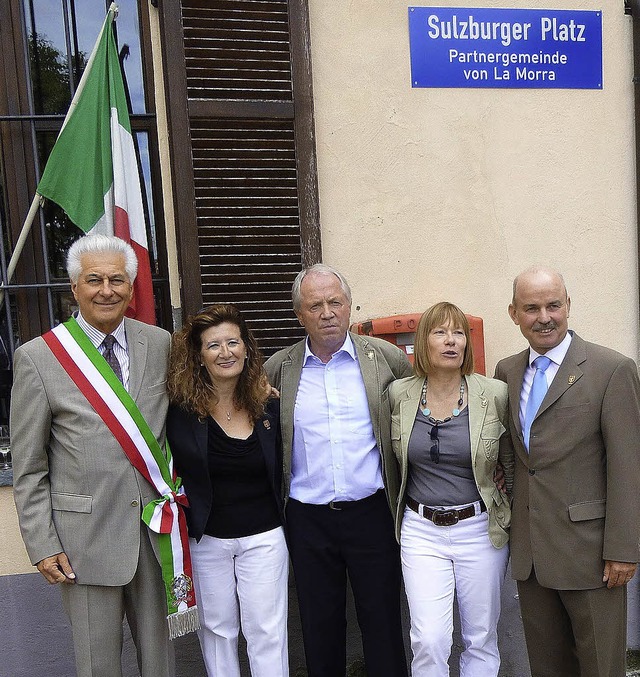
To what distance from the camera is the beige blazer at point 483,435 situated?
99.2 inches

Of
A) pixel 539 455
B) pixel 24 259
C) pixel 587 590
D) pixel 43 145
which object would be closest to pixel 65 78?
pixel 43 145

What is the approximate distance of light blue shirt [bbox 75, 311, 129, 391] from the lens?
244 centimetres

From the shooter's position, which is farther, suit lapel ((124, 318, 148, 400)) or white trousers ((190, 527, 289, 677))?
white trousers ((190, 527, 289, 677))

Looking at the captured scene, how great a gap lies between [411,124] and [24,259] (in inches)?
80.8

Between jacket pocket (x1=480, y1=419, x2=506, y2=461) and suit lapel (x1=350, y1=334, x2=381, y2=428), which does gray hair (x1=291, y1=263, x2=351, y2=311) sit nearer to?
suit lapel (x1=350, y1=334, x2=381, y2=428)

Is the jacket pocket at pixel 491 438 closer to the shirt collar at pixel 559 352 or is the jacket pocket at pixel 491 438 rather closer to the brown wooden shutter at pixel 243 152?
the shirt collar at pixel 559 352

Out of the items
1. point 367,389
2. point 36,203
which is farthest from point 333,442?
point 36,203

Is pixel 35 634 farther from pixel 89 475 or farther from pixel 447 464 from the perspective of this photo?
pixel 447 464

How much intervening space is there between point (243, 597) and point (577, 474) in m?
1.34

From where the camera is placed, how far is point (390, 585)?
276 centimetres

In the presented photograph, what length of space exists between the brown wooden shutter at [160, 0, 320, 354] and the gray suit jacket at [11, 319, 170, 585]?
0.99 meters

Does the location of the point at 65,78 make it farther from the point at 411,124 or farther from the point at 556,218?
the point at 556,218

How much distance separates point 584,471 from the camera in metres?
2.42

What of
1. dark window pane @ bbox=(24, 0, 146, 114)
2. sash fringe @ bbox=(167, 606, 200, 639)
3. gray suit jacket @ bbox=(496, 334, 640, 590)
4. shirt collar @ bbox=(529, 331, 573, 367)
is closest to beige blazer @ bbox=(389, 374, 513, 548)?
gray suit jacket @ bbox=(496, 334, 640, 590)
